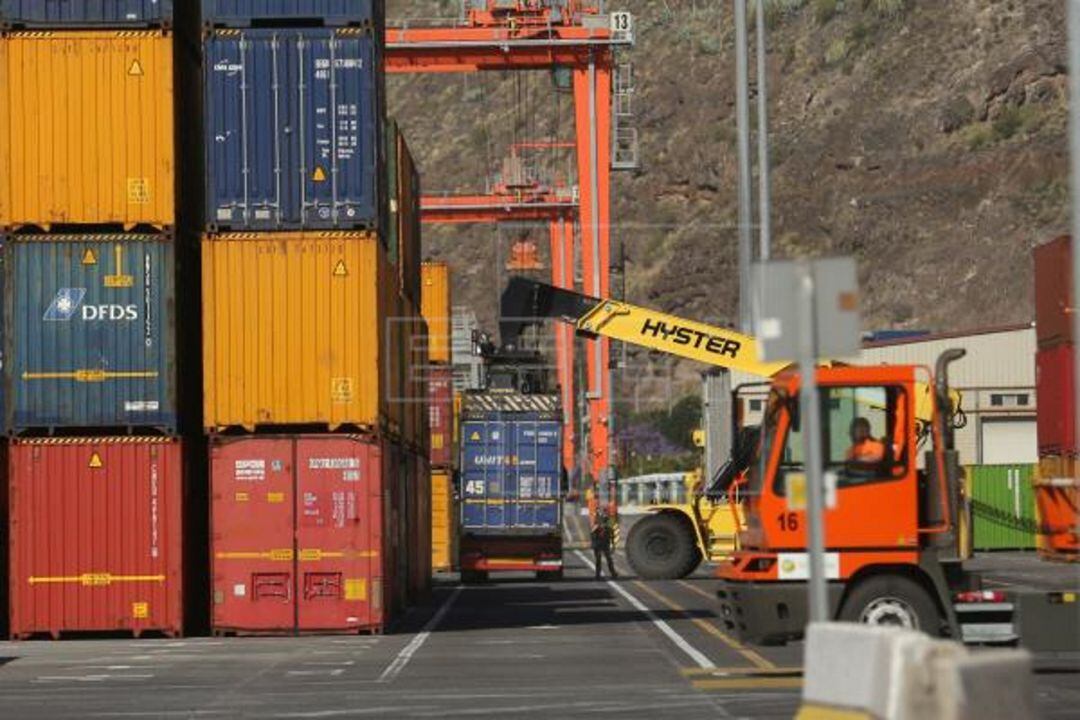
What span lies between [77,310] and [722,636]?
8416 millimetres

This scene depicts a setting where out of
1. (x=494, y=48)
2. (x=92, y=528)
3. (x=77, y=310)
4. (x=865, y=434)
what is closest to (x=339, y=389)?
(x=77, y=310)

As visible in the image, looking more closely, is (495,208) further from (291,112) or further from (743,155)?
(291,112)

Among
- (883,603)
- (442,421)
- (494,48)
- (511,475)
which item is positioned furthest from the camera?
(494,48)

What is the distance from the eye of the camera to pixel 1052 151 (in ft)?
393

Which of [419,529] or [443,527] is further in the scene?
[443,527]

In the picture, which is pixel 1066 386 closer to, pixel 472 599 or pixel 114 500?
pixel 114 500

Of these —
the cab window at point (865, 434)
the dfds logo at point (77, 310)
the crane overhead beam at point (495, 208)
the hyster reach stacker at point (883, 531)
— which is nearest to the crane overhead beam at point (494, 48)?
the crane overhead beam at point (495, 208)

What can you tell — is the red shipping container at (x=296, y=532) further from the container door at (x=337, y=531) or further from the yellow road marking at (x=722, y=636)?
the yellow road marking at (x=722, y=636)

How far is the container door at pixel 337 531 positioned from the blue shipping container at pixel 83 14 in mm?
5326

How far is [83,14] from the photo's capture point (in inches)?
1249

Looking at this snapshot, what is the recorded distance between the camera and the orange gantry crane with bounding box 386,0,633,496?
6450cm

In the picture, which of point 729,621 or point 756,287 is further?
point 729,621

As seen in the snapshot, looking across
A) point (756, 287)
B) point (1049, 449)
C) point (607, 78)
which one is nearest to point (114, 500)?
point (1049, 449)

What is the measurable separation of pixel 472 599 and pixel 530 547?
5.29 meters
